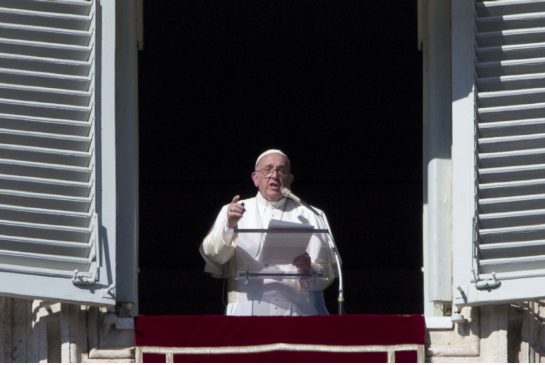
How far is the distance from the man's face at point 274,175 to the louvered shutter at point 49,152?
0.96 meters

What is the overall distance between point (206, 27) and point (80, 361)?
13.1 feet

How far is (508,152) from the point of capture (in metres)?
9.52

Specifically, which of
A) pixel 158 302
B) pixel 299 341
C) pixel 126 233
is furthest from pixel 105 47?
pixel 158 302

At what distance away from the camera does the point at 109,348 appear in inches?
371

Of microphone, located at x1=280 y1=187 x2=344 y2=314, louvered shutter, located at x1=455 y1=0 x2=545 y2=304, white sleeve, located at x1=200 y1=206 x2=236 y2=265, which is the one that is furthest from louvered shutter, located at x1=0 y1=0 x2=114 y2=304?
louvered shutter, located at x1=455 y1=0 x2=545 y2=304

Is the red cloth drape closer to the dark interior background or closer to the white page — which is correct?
the white page

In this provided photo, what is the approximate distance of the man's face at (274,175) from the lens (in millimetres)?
10133

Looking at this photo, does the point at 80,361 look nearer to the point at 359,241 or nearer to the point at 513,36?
the point at 513,36

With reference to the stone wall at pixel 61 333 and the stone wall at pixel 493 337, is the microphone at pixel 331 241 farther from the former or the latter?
the stone wall at pixel 61 333

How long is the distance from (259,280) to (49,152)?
37.2 inches

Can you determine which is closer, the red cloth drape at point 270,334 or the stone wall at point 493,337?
the red cloth drape at point 270,334

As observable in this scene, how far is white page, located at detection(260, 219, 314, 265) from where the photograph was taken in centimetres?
958

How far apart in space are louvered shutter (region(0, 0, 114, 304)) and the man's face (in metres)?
0.96

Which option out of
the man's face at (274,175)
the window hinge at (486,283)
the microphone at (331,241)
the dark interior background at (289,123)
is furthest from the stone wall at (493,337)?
the dark interior background at (289,123)
